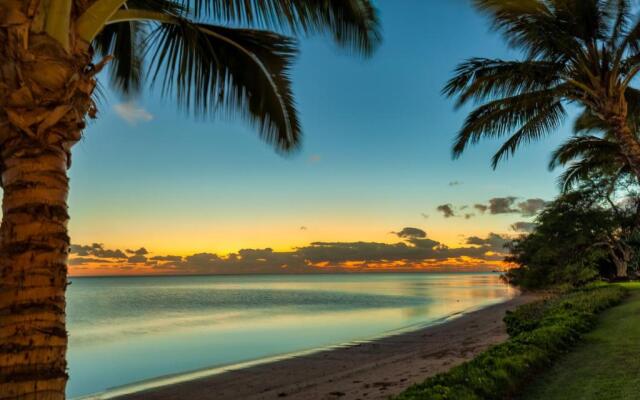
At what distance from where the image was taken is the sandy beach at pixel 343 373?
11.7 m

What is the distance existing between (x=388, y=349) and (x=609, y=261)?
26.5m

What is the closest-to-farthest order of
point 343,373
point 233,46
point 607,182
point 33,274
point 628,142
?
point 33,274 < point 233,46 < point 628,142 < point 343,373 < point 607,182

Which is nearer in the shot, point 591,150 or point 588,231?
point 591,150

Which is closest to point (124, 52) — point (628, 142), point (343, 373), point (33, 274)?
point (33, 274)

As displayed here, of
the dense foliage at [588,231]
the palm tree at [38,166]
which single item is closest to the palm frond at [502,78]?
the palm tree at [38,166]

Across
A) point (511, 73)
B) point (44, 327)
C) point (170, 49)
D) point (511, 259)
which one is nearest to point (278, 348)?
point (511, 73)

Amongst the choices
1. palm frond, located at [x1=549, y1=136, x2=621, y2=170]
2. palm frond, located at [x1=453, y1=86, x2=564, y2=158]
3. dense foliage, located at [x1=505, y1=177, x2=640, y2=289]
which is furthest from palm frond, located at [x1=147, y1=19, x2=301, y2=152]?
dense foliage, located at [x1=505, y1=177, x2=640, y2=289]

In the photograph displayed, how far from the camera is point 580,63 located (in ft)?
30.6

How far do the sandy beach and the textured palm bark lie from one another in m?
8.97

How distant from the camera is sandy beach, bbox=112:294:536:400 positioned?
11742mm

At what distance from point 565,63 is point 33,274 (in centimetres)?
1049

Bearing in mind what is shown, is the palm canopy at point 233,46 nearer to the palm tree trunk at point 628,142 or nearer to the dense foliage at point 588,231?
the palm tree trunk at point 628,142

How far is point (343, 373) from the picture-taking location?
46.9ft

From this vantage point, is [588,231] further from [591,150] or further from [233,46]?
[233,46]
